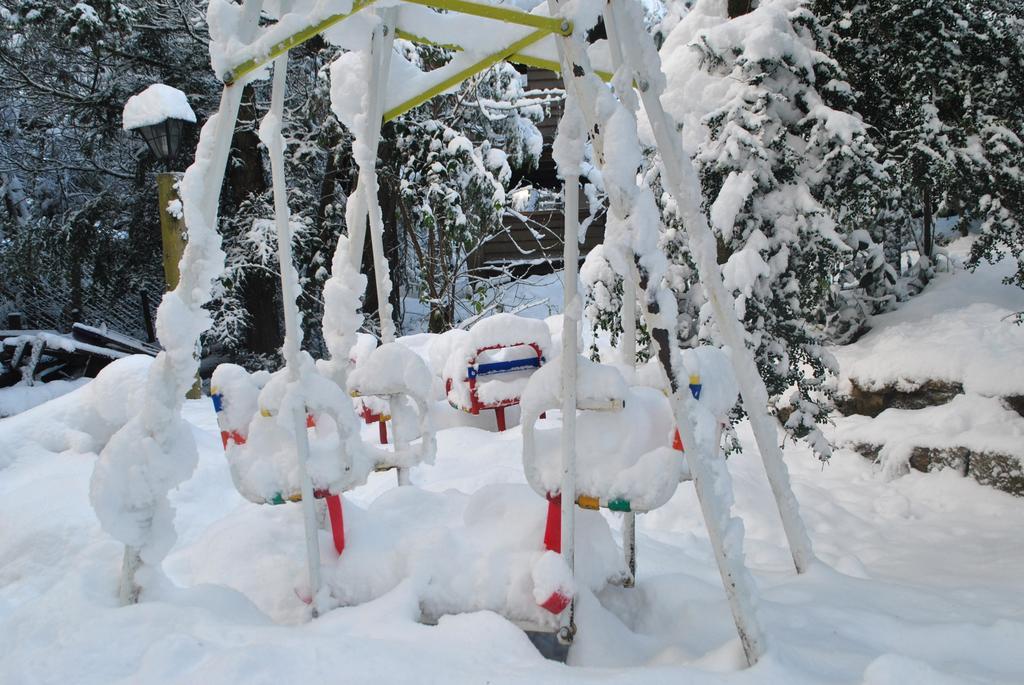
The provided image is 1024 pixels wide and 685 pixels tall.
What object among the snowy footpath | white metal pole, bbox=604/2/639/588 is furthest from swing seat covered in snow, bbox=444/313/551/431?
white metal pole, bbox=604/2/639/588

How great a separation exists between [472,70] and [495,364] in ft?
7.27

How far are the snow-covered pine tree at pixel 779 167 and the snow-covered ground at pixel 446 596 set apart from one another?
106cm

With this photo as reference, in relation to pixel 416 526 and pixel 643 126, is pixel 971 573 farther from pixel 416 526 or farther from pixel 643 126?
pixel 643 126

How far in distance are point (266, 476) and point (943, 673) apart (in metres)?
1.66

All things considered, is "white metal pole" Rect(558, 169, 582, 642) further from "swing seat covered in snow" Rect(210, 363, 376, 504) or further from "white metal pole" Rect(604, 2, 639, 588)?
"swing seat covered in snow" Rect(210, 363, 376, 504)

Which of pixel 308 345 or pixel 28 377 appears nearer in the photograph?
pixel 28 377

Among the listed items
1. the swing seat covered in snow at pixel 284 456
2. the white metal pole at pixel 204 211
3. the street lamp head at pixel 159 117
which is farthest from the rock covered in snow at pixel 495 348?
the street lamp head at pixel 159 117

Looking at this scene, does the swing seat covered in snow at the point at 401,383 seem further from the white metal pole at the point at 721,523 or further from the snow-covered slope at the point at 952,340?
the snow-covered slope at the point at 952,340

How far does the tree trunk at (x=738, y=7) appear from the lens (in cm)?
418

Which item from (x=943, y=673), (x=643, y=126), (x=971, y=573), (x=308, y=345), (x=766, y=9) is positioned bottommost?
(x=971, y=573)

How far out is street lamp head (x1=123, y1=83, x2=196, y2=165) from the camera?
5.20m

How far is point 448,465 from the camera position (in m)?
3.59

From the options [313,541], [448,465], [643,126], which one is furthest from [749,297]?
[313,541]

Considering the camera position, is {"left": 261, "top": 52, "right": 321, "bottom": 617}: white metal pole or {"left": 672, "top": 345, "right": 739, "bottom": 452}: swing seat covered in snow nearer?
{"left": 672, "top": 345, "right": 739, "bottom": 452}: swing seat covered in snow
